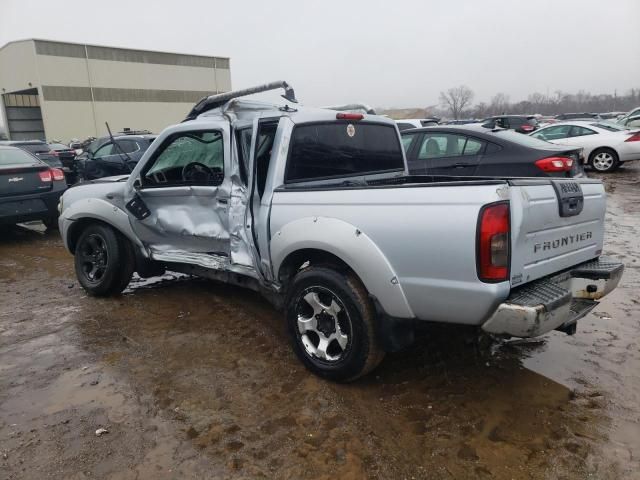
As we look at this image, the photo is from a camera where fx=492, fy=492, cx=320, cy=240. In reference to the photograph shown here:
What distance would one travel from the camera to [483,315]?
261cm

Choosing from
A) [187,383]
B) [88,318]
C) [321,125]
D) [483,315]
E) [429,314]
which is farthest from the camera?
[88,318]

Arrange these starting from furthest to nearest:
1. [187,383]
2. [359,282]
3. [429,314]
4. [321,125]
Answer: [321,125] → [187,383] → [359,282] → [429,314]

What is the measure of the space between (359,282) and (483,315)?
2.63ft

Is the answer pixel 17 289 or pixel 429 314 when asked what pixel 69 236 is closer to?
pixel 17 289

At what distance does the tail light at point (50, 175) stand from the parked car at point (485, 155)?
233 inches

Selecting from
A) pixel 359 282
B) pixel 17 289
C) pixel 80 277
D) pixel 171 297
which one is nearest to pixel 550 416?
pixel 359 282

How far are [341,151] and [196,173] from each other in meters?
1.35

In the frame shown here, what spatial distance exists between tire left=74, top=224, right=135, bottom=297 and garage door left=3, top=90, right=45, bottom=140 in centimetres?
4761

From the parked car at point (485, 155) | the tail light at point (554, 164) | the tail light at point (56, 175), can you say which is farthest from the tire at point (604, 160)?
the tail light at point (56, 175)

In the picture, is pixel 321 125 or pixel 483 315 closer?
pixel 483 315

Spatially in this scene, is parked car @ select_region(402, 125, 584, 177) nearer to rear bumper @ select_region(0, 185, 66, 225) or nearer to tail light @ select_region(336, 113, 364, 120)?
tail light @ select_region(336, 113, 364, 120)

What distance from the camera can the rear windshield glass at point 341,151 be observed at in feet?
12.1

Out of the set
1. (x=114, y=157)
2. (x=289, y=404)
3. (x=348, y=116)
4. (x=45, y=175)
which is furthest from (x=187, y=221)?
(x=114, y=157)

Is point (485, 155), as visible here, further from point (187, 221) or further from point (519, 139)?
point (187, 221)
